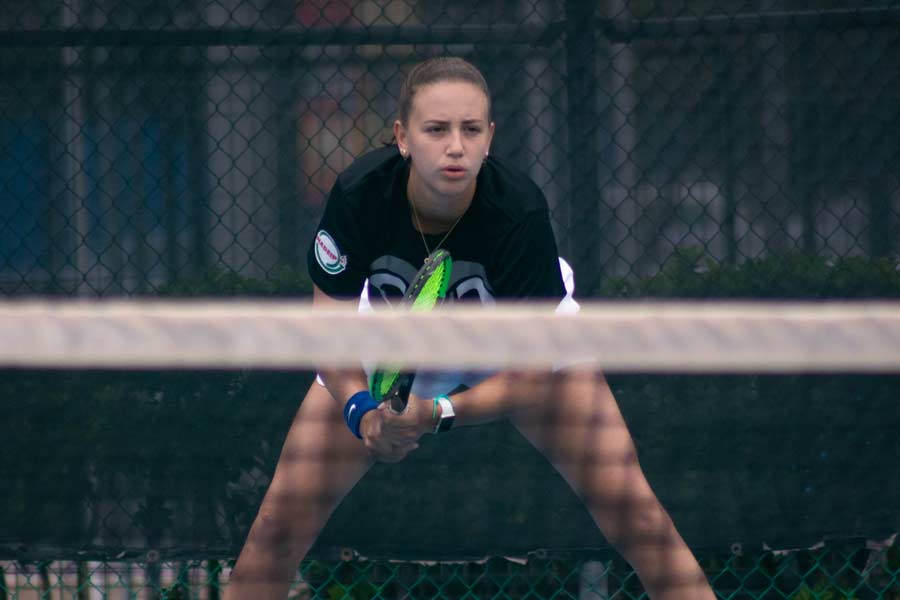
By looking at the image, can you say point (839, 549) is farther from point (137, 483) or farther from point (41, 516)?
point (41, 516)

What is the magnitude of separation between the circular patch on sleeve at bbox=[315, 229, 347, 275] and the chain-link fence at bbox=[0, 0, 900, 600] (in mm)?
1058

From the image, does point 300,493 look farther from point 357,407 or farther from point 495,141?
point 495,141

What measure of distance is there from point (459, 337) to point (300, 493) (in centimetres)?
116

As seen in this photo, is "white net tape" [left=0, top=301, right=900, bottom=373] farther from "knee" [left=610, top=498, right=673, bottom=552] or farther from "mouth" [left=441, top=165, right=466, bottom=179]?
"knee" [left=610, top=498, right=673, bottom=552]

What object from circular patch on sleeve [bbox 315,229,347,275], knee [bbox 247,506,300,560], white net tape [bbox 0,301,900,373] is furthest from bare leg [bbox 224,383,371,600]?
white net tape [bbox 0,301,900,373]

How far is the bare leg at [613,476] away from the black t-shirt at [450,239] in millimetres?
219

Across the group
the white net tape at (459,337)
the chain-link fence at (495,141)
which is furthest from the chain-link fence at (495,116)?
the white net tape at (459,337)

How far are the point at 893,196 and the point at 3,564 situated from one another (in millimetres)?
2908

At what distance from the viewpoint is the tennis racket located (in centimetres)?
204

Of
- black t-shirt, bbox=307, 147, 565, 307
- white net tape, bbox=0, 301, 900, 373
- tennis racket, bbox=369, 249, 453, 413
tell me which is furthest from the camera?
black t-shirt, bbox=307, 147, 565, 307

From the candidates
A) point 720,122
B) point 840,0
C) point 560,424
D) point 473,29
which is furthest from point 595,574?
point 840,0

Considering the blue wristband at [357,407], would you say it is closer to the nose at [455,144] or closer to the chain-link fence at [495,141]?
the nose at [455,144]

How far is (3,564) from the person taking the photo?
3496mm

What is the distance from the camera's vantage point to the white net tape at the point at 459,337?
1.31 m
